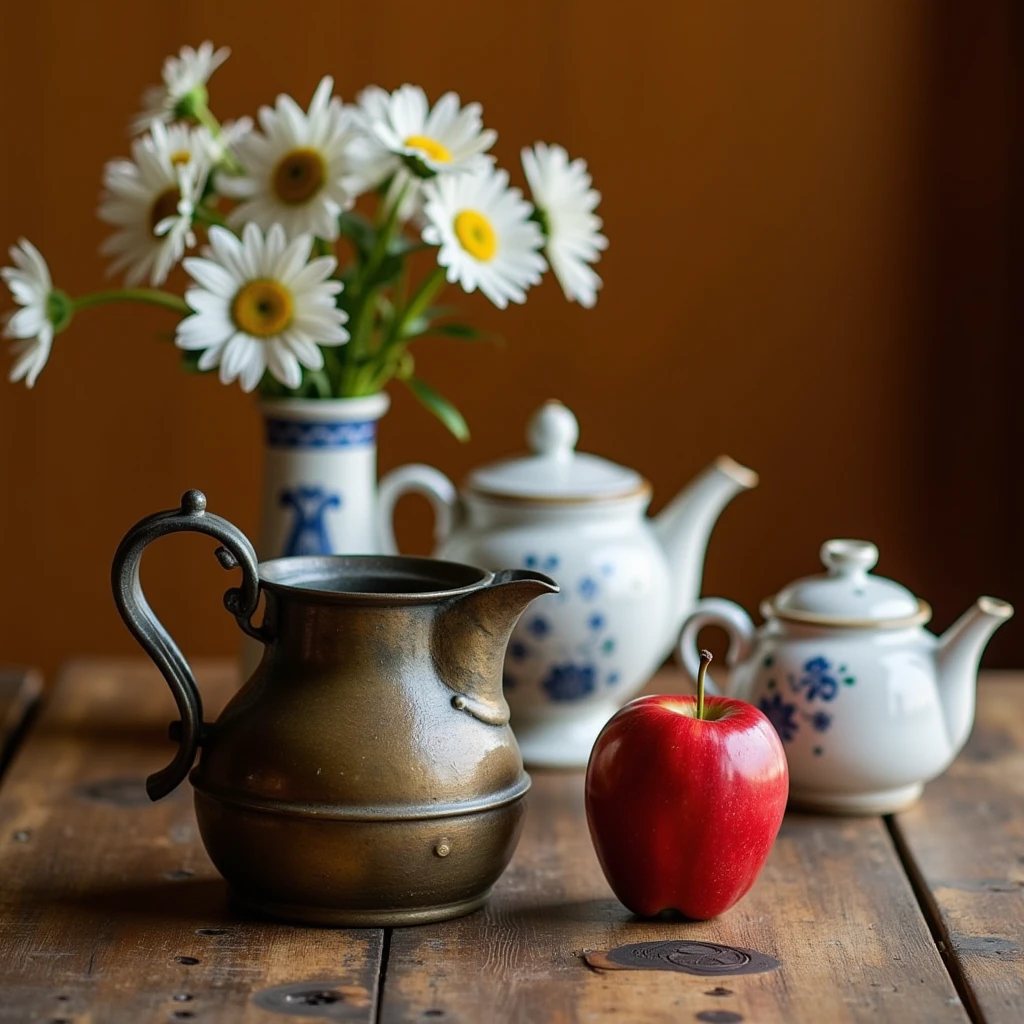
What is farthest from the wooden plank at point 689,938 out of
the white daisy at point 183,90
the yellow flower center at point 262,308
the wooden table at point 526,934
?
the white daisy at point 183,90

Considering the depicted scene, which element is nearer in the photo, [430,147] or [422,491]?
[430,147]

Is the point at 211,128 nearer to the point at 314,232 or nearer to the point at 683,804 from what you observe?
the point at 314,232

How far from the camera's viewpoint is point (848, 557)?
111 cm

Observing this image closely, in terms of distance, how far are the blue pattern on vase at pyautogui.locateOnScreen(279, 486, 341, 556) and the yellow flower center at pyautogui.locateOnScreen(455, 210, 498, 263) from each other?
20 centimetres

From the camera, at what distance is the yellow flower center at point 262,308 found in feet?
3.60

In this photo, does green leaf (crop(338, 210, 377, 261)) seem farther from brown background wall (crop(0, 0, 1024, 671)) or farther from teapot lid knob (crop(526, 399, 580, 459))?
brown background wall (crop(0, 0, 1024, 671))

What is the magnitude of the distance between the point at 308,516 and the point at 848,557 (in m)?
0.38

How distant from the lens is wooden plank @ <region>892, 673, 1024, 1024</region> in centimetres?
81

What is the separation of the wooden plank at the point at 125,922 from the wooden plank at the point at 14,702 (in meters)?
0.04

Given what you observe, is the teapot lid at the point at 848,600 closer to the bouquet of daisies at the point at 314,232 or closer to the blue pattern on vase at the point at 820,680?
the blue pattern on vase at the point at 820,680

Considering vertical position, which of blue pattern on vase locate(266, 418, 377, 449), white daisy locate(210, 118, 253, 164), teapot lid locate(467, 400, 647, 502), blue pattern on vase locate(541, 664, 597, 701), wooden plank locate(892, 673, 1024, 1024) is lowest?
wooden plank locate(892, 673, 1024, 1024)

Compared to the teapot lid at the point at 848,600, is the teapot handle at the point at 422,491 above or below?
above

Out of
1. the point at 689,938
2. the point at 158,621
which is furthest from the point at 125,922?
the point at 689,938

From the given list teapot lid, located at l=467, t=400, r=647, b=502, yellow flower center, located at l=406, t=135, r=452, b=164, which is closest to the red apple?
teapot lid, located at l=467, t=400, r=647, b=502
